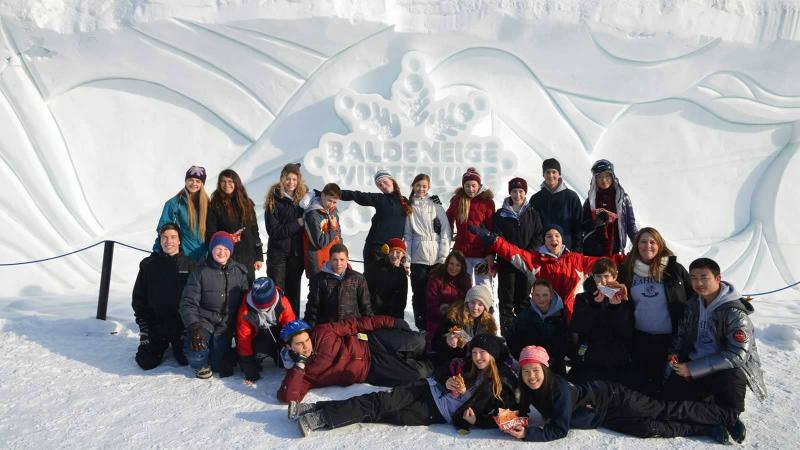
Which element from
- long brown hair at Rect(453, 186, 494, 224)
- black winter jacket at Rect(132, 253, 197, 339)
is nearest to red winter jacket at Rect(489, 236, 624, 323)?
long brown hair at Rect(453, 186, 494, 224)

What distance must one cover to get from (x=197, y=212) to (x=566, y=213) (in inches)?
106

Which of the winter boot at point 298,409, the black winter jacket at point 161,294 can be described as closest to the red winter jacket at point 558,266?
the winter boot at point 298,409

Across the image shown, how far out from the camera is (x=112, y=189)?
7.61 m

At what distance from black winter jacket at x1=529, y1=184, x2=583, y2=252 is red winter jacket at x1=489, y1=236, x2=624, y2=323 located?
0.35m

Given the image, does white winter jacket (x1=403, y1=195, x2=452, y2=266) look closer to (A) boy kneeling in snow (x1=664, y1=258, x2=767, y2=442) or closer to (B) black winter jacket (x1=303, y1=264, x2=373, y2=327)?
(B) black winter jacket (x1=303, y1=264, x2=373, y2=327)

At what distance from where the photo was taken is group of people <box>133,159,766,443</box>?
335cm

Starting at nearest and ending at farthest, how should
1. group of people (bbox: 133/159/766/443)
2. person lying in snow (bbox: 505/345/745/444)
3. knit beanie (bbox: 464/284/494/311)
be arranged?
person lying in snow (bbox: 505/345/745/444) < group of people (bbox: 133/159/766/443) < knit beanie (bbox: 464/284/494/311)

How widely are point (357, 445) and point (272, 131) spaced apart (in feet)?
16.9

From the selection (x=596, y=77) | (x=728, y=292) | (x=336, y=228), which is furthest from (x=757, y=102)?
(x=336, y=228)

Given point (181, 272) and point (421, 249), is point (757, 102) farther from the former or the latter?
point (181, 272)

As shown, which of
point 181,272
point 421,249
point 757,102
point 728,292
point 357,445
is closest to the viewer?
point 357,445

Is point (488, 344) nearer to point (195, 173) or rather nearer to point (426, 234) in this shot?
point (426, 234)

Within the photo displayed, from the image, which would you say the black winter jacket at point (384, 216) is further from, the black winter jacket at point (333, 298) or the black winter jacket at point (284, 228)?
the black winter jacket at point (333, 298)

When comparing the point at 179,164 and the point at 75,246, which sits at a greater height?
the point at 179,164
